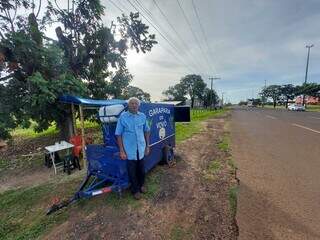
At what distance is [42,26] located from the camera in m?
9.96

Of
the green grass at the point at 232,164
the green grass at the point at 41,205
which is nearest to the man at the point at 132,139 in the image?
the green grass at the point at 41,205

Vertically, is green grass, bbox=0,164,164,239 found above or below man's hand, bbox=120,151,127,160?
below

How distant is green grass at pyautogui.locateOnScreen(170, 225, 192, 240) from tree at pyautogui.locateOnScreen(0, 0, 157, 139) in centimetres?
598

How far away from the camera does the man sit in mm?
4262

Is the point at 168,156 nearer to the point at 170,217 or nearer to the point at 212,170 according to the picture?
the point at 212,170

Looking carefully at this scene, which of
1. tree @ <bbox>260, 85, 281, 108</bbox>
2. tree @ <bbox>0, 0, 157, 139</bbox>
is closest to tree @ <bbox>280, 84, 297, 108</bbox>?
tree @ <bbox>260, 85, 281, 108</bbox>

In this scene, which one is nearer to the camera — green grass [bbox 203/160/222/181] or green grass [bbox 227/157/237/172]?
green grass [bbox 203/160/222/181]

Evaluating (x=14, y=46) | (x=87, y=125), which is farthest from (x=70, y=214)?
(x=87, y=125)

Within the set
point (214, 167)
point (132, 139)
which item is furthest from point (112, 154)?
point (214, 167)

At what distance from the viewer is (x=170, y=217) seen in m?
3.68

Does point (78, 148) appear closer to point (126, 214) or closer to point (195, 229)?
point (126, 214)

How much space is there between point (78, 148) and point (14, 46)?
13.6ft

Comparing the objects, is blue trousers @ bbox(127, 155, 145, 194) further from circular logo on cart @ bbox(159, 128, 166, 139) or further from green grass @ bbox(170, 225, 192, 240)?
circular logo on cart @ bbox(159, 128, 166, 139)

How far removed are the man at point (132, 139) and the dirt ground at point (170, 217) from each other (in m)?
0.59
